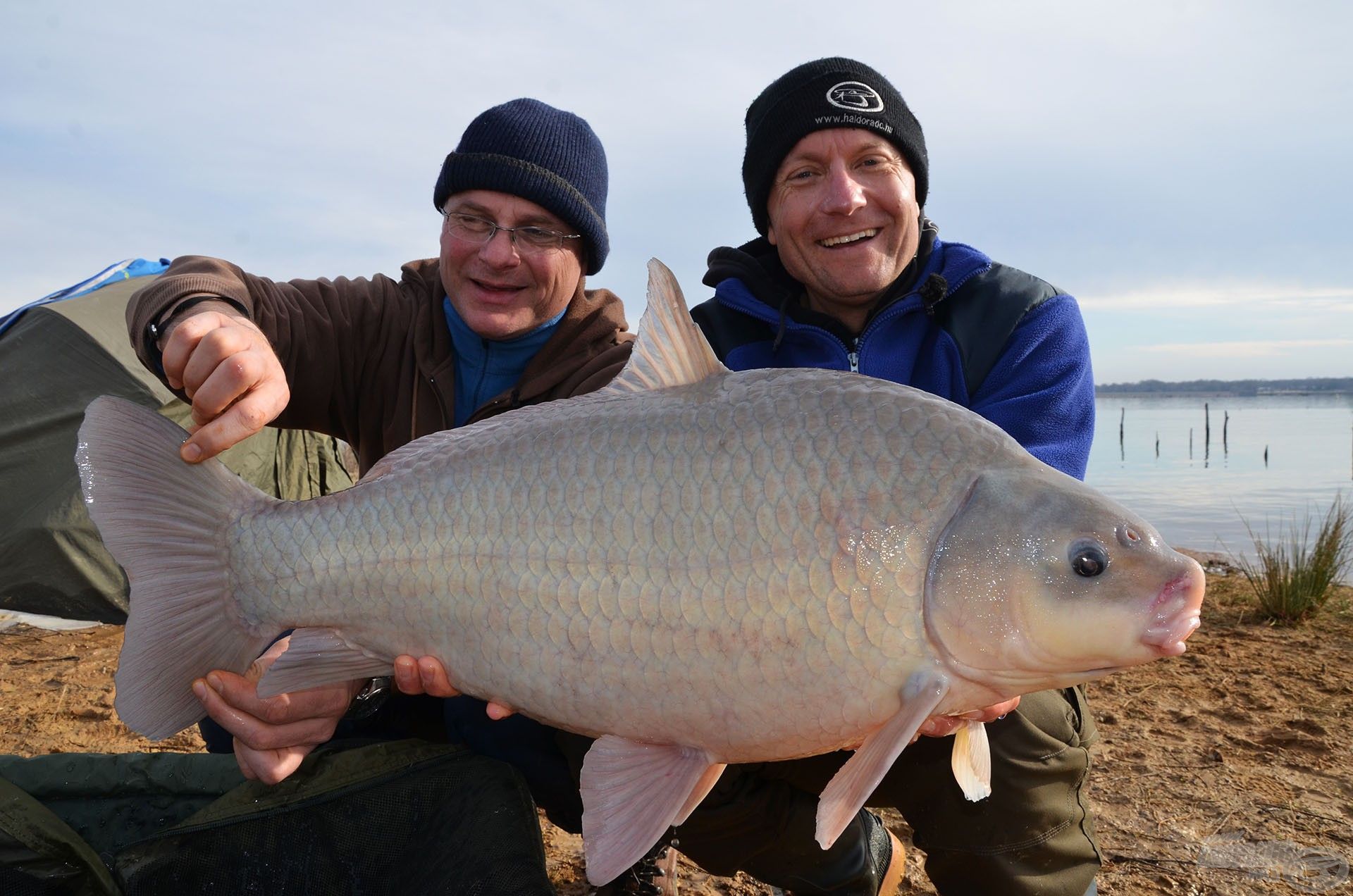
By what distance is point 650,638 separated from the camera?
5.81 feet

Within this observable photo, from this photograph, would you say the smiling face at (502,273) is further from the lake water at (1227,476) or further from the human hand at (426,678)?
the lake water at (1227,476)

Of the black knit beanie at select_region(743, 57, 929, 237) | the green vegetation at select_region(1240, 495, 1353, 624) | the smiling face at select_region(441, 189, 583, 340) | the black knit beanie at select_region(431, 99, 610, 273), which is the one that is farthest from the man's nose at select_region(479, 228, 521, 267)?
the green vegetation at select_region(1240, 495, 1353, 624)

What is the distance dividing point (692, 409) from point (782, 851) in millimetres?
1357

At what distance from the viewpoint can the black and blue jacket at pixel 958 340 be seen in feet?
8.59

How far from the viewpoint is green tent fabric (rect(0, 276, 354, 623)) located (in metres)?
5.59

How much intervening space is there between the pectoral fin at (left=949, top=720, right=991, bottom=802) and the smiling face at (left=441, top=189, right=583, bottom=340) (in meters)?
1.86

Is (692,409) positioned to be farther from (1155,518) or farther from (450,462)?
(1155,518)

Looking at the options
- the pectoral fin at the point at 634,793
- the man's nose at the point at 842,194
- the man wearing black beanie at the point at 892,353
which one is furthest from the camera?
the man's nose at the point at 842,194

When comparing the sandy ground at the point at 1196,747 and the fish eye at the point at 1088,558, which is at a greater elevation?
the fish eye at the point at 1088,558

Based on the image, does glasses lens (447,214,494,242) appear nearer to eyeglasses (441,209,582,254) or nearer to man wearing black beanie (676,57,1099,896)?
eyeglasses (441,209,582,254)

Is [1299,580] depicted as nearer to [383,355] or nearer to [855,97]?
[855,97]

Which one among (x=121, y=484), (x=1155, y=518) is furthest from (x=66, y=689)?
(x=1155, y=518)

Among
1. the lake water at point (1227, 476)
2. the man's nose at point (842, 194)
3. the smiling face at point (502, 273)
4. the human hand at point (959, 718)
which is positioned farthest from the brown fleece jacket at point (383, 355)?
the lake water at point (1227, 476)

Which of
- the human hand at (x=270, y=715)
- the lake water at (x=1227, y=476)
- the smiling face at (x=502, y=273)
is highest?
the smiling face at (x=502, y=273)
